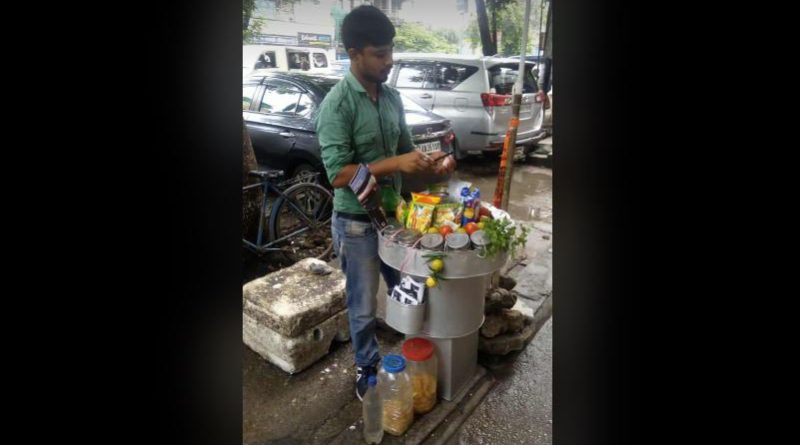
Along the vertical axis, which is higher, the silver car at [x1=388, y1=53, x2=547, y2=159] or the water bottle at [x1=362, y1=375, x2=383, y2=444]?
the silver car at [x1=388, y1=53, x2=547, y2=159]

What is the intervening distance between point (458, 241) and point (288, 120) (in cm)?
302

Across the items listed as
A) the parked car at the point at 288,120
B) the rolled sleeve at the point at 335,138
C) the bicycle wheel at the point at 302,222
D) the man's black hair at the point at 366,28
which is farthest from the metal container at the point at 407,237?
the parked car at the point at 288,120

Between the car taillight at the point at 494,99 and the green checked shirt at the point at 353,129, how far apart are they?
4246mm

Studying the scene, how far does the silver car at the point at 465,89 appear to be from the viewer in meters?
6.18

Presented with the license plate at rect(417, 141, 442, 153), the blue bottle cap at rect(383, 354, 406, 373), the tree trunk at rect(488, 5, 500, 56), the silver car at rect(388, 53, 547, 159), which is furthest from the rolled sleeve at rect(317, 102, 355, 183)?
the tree trunk at rect(488, 5, 500, 56)

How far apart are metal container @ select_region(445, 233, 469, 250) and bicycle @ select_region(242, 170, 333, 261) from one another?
1.95 meters

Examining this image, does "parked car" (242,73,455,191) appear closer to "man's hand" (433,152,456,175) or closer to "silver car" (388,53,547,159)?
"silver car" (388,53,547,159)

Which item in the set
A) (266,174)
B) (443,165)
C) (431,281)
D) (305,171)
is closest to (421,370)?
(431,281)

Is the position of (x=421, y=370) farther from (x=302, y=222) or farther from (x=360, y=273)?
(x=302, y=222)

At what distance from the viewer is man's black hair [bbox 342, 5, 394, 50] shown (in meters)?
1.88
